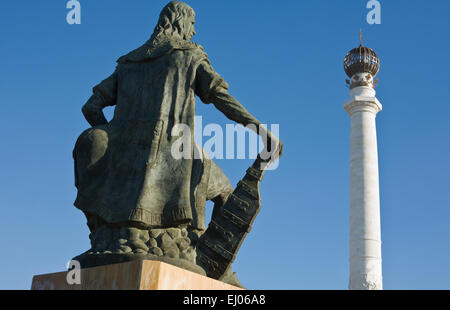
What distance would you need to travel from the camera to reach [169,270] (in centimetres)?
535

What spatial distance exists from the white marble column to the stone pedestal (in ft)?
97.0

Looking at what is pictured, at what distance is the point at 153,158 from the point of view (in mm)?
6223

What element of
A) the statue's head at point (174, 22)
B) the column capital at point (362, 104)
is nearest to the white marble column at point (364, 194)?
the column capital at point (362, 104)

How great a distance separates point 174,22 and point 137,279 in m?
2.80

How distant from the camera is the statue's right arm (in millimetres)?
6762

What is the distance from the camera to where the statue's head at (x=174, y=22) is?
689 cm

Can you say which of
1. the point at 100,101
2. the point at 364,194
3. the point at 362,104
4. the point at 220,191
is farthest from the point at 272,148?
the point at 362,104

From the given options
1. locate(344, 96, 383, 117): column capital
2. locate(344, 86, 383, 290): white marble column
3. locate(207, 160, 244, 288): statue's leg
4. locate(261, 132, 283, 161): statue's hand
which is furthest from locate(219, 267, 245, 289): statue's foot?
locate(344, 96, 383, 117): column capital

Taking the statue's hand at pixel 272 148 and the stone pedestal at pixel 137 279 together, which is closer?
the stone pedestal at pixel 137 279

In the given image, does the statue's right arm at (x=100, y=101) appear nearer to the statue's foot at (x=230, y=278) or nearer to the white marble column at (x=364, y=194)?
the statue's foot at (x=230, y=278)

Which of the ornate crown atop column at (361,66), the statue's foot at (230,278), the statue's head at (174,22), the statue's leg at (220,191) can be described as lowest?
the statue's foot at (230,278)

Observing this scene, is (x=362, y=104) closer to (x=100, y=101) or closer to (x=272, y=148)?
(x=100, y=101)
